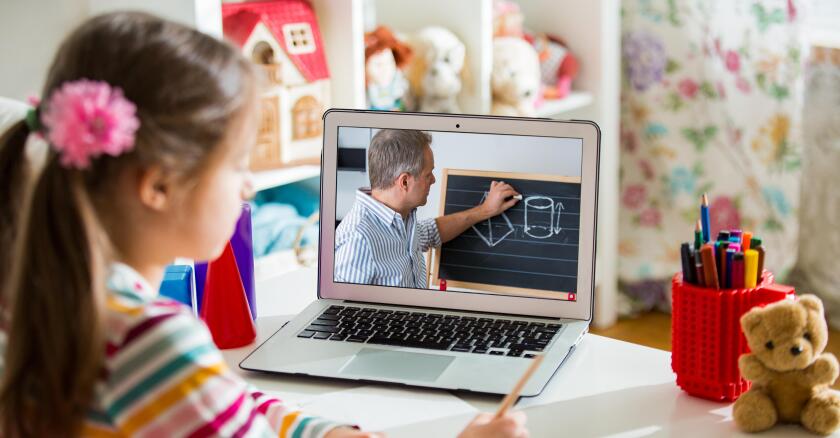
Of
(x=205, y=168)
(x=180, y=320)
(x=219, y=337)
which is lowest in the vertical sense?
(x=219, y=337)

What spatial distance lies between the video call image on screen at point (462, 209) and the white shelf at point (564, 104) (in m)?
1.14

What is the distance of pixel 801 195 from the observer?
245 centimetres

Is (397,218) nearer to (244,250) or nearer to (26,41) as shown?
(244,250)

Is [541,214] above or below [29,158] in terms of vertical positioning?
below

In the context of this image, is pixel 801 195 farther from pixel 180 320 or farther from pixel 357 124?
pixel 180 320

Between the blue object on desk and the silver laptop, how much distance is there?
109mm

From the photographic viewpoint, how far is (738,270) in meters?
1.02

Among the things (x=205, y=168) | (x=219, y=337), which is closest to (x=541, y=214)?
(x=219, y=337)

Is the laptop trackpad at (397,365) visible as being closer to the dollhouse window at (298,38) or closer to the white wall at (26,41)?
the white wall at (26,41)

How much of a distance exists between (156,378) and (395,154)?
603 mm

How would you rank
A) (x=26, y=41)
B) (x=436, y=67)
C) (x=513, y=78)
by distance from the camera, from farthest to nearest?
(x=513, y=78)
(x=436, y=67)
(x=26, y=41)

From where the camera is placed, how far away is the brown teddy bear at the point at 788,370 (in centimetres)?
94

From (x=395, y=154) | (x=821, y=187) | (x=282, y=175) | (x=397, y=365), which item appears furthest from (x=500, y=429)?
(x=821, y=187)

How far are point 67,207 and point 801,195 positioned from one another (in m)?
2.11
